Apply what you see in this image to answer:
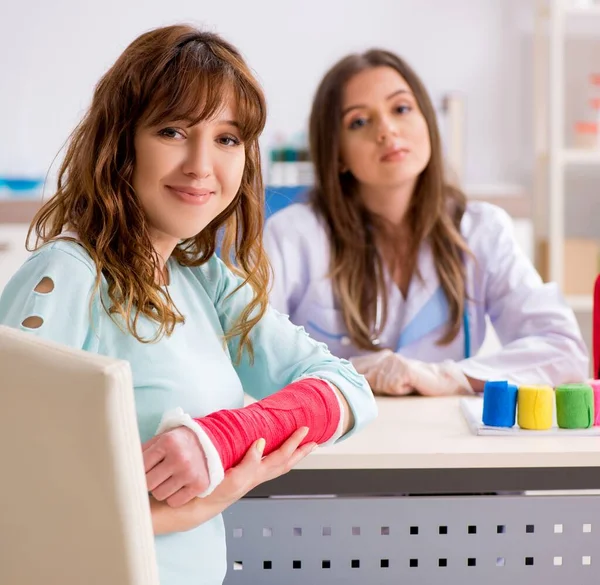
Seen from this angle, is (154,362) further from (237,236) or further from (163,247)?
(237,236)

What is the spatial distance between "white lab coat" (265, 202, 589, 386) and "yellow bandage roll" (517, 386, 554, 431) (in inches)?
19.5

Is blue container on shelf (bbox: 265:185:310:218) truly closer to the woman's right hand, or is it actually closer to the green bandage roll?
the green bandage roll

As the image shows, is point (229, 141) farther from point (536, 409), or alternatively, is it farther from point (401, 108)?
point (401, 108)

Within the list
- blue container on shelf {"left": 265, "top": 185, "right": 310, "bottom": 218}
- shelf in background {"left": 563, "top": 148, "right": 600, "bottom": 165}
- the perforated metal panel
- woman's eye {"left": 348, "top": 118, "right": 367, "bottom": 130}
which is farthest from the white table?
shelf in background {"left": 563, "top": 148, "right": 600, "bottom": 165}

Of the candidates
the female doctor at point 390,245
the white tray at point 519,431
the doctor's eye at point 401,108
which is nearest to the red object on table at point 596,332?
the female doctor at point 390,245

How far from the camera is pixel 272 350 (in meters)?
1.21

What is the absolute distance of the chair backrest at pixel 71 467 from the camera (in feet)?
2.34

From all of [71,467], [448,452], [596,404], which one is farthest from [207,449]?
[596,404]

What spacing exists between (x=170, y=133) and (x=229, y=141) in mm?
Result: 75

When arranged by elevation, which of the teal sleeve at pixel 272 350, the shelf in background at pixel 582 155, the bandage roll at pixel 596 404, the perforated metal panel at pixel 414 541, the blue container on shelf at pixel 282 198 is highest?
the shelf in background at pixel 582 155

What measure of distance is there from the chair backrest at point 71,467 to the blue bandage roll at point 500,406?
68cm

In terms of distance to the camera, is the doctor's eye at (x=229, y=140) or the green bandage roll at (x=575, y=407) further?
the green bandage roll at (x=575, y=407)

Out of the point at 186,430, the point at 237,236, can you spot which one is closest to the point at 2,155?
the point at 237,236

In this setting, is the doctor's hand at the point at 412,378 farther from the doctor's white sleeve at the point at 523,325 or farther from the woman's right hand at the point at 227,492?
the woman's right hand at the point at 227,492
